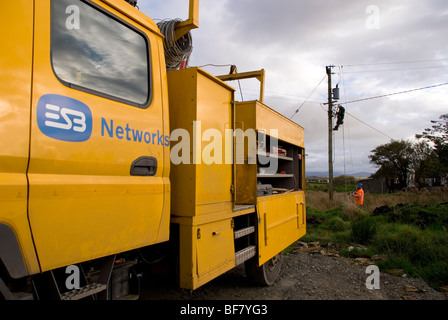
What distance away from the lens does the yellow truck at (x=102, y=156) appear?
5.47 ft

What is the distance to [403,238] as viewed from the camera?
7461 millimetres

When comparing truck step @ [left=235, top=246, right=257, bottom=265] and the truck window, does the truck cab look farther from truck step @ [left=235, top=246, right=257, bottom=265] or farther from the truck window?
truck step @ [left=235, top=246, right=257, bottom=265]

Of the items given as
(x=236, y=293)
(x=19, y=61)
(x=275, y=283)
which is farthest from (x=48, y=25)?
(x=275, y=283)

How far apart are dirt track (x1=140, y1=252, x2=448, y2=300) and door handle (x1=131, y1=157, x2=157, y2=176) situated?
230 cm

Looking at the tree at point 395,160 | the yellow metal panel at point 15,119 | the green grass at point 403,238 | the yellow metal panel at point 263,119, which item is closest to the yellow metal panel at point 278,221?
the yellow metal panel at point 263,119

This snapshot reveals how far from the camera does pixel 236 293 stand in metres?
4.93

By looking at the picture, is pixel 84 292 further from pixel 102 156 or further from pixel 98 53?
pixel 98 53

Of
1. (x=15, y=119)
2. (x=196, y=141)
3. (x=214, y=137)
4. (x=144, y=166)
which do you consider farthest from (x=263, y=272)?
(x=15, y=119)

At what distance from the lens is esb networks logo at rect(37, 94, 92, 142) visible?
175 centimetres

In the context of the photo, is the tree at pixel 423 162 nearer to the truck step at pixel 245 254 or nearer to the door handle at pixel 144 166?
the truck step at pixel 245 254

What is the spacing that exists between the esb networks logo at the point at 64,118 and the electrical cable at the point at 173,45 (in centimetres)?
142
